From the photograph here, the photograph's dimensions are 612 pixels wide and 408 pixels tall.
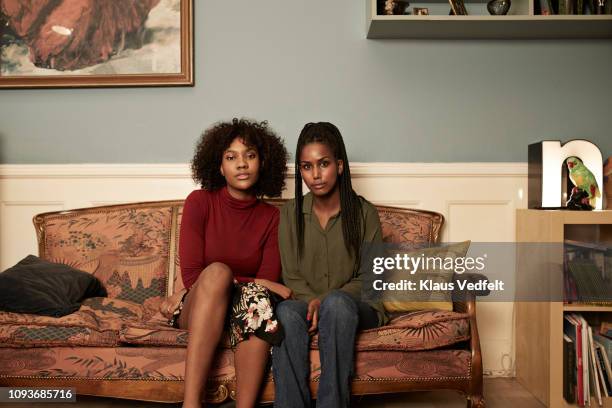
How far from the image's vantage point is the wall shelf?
248 cm

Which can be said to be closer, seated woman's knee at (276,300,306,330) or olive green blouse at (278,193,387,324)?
seated woman's knee at (276,300,306,330)

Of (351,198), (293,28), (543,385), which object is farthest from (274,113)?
(543,385)

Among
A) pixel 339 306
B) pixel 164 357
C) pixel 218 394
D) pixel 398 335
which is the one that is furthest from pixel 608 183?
pixel 164 357

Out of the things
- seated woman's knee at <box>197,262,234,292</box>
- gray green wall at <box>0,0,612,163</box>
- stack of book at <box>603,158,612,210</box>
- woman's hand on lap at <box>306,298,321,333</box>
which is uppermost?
gray green wall at <box>0,0,612,163</box>

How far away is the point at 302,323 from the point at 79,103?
5.54ft

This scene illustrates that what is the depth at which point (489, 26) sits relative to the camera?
8.43 ft

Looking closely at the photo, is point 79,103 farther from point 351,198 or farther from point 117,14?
point 351,198

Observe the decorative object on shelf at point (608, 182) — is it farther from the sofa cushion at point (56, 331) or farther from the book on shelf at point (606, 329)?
the sofa cushion at point (56, 331)

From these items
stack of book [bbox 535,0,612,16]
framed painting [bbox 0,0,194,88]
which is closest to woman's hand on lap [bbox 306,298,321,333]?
framed painting [bbox 0,0,194,88]

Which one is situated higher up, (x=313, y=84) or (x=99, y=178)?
(x=313, y=84)

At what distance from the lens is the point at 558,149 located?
8.27 ft

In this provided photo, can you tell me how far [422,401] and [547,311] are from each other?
2.08 feet

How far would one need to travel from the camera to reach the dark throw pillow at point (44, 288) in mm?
2002

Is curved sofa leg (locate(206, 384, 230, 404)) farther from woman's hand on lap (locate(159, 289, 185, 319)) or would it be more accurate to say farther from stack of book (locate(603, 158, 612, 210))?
stack of book (locate(603, 158, 612, 210))
